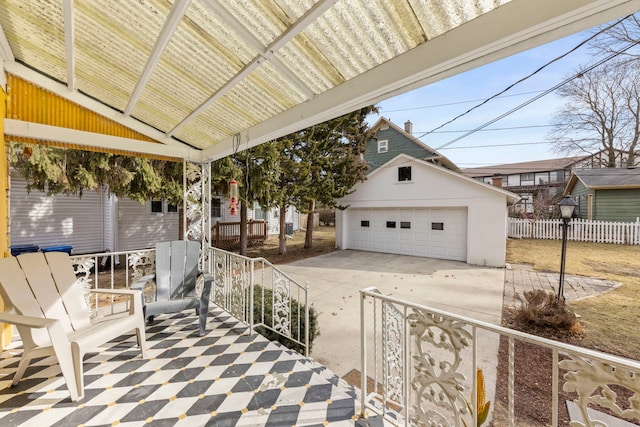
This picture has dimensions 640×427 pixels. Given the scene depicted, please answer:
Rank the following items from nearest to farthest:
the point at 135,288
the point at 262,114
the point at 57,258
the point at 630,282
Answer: the point at 57,258 < the point at 135,288 < the point at 262,114 < the point at 630,282

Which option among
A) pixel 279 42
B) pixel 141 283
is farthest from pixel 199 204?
pixel 279 42

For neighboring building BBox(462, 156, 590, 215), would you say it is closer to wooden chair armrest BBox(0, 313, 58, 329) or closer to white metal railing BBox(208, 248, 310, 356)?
white metal railing BBox(208, 248, 310, 356)

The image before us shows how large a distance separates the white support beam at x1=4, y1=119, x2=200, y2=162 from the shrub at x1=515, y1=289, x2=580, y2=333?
6522 millimetres

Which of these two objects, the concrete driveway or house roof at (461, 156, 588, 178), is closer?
the concrete driveway

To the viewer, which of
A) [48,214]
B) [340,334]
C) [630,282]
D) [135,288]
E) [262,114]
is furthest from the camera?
[48,214]

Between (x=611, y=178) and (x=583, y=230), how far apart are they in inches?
125

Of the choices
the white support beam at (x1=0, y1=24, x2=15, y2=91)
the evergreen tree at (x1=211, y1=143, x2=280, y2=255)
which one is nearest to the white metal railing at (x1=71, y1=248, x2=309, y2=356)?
the white support beam at (x1=0, y1=24, x2=15, y2=91)

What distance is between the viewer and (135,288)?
10.6ft

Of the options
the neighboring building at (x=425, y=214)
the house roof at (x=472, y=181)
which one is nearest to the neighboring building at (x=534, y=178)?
the neighboring building at (x=425, y=214)

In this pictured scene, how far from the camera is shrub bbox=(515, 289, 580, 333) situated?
429 centimetres

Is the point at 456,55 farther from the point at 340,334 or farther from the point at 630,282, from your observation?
the point at 630,282

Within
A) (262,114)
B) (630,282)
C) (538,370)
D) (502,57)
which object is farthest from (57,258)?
(630,282)

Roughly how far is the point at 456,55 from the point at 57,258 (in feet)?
14.0

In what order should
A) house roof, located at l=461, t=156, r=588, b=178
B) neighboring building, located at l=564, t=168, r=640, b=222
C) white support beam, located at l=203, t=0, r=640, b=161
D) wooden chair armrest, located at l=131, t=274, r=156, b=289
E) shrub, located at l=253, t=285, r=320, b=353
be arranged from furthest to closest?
1. house roof, located at l=461, t=156, r=588, b=178
2. neighboring building, located at l=564, t=168, r=640, b=222
3. shrub, located at l=253, t=285, r=320, b=353
4. wooden chair armrest, located at l=131, t=274, r=156, b=289
5. white support beam, located at l=203, t=0, r=640, b=161
